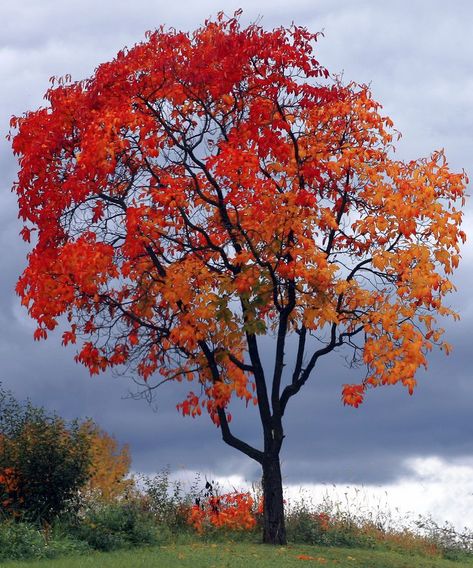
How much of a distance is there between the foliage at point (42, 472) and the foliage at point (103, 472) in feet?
1.36

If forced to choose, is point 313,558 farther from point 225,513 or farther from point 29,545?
point 29,545

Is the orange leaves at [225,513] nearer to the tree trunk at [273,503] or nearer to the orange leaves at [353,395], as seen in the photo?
the tree trunk at [273,503]

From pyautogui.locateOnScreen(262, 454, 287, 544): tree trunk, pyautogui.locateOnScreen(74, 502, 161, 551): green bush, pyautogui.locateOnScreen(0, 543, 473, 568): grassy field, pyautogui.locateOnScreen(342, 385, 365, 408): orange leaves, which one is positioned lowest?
pyautogui.locateOnScreen(0, 543, 473, 568): grassy field

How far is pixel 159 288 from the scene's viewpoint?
21.8m

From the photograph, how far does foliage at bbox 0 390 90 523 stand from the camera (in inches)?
882

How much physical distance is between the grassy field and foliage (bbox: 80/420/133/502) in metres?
3.29

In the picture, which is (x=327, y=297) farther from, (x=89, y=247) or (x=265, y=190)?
(x=89, y=247)

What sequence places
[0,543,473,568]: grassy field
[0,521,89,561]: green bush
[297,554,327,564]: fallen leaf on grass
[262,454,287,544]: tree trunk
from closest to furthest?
[0,543,473,568]: grassy field
[0,521,89,561]: green bush
[297,554,327,564]: fallen leaf on grass
[262,454,287,544]: tree trunk

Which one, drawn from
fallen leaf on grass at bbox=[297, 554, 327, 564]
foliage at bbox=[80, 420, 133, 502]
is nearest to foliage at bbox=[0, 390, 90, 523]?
foliage at bbox=[80, 420, 133, 502]

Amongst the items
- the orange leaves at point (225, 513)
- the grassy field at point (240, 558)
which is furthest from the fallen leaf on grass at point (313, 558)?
the orange leaves at point (225, 513)

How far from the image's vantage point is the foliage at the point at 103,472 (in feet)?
76.1

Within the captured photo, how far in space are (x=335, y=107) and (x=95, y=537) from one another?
10894mm

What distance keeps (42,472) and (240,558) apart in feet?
19.2

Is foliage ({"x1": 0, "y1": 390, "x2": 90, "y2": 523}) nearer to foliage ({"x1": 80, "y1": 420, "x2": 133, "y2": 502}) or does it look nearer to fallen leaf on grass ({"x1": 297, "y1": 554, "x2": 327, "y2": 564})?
foliage ({"x1": 80, "y1": 420, "x2": 133, "y2": 502})
